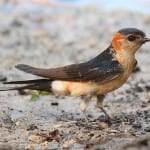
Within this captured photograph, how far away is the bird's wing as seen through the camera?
6996 mm

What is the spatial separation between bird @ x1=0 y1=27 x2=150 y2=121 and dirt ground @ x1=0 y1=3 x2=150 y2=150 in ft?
1.09

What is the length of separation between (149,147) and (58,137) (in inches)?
65.1

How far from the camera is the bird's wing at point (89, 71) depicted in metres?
7.00

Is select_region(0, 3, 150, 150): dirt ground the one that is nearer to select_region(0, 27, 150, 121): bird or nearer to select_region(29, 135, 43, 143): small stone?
select_region(29, 135, 43, 143): small stone

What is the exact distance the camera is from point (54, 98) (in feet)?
27.8

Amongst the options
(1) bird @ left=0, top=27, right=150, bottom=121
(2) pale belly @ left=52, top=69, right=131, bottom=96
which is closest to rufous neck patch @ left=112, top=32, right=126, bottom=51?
(1) bird @ left=0, top=27, right=150, bottom=121

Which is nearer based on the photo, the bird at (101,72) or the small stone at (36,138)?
the small stone at (36,138)

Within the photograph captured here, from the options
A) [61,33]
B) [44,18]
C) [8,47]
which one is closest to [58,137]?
[8,47]

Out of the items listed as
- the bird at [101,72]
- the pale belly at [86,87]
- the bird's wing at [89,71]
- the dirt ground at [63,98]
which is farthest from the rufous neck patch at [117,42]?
the dirt ground at [63,98]

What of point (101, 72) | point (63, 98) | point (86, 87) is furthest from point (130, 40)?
point (63, 98)

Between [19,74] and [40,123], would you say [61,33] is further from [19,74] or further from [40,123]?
[40,123]

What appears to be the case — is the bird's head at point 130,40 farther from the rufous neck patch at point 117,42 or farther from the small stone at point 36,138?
the small stone at point 36,138

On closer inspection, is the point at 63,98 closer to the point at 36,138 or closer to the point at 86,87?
the point at 86,87

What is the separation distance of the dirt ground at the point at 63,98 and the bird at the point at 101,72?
0.33m
